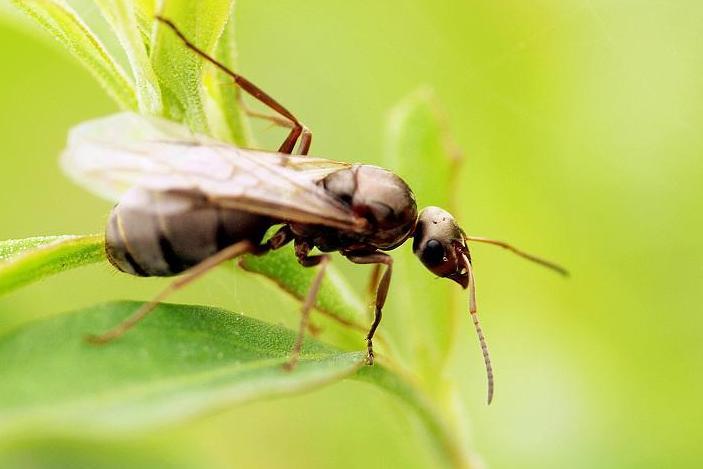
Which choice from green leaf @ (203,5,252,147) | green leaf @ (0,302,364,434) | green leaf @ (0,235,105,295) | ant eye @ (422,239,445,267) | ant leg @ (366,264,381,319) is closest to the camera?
green leaf @ (0,302,364,434)

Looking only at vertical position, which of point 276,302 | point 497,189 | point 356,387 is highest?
point 497,189

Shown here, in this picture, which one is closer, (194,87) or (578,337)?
(194,87)

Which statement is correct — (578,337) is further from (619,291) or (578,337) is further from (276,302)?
(276,302)

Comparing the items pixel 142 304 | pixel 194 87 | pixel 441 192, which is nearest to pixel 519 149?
pixel 441 192

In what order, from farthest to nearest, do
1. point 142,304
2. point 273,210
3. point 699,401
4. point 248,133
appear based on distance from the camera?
point 699,401
point 273,210
point 248,133
point 142,304

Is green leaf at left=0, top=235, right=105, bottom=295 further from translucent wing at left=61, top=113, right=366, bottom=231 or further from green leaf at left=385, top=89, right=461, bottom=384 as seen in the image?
green leaf at left=385, top=89, right=461, bottom=384

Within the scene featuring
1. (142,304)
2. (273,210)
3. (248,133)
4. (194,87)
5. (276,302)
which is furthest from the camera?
(276,302)

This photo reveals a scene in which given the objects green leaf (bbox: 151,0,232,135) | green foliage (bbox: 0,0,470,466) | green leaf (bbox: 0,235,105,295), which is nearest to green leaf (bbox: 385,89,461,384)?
green foliage (bbox: 0,0,470,466)

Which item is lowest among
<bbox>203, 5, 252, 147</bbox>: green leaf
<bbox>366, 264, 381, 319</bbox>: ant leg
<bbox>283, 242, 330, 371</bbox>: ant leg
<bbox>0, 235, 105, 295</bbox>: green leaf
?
<bbox>366, 264, 381, 319</bbox>: ant leg

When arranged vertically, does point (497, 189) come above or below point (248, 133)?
below
